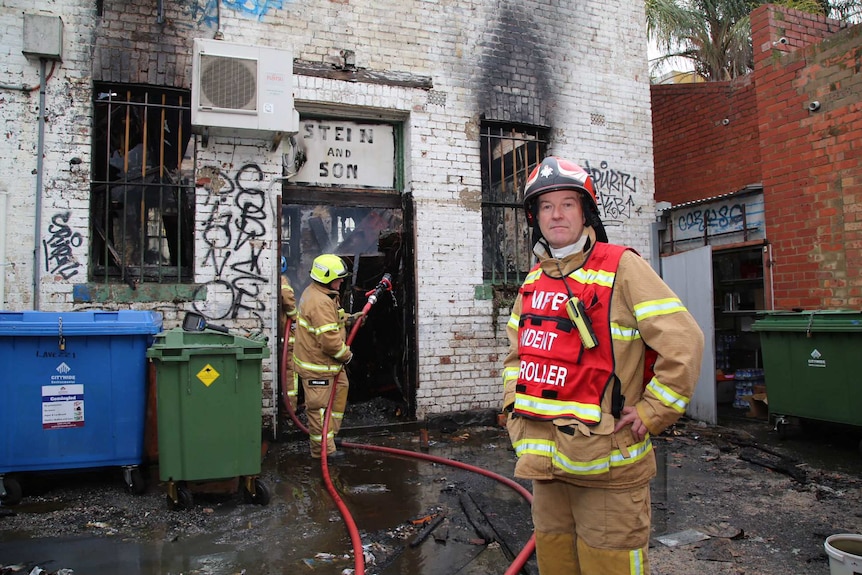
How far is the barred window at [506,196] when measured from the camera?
734 cm

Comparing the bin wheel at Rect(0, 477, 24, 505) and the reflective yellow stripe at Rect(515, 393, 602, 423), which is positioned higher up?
the reflective yellow stripe at Rect(515, 393, 602, 423)

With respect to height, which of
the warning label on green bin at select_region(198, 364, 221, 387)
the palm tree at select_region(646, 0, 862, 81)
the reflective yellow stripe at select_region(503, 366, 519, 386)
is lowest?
the warning label on green bin at select_region(198, 364, 221, 387)

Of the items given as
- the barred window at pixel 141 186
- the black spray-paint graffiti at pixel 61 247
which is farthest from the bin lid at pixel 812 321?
the black spray-paint graffiti at pixel 61 247

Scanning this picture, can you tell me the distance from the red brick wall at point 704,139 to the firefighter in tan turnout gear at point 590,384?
737 centimetres

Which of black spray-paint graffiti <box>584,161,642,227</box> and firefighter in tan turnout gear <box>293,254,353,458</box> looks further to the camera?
black spray-paint graffiti <box>584,161,642,227</box>

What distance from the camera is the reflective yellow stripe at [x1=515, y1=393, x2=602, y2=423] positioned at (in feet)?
7.04

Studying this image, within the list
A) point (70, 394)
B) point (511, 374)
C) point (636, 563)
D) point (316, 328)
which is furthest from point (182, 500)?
point (636, 563)

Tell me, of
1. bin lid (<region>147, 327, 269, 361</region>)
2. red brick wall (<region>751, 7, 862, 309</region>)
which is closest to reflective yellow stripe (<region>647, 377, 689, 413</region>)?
bin lid (<region>147, 327, 269, 361</region>)

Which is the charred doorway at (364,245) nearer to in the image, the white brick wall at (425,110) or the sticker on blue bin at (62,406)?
the white brick wall at (425,110)

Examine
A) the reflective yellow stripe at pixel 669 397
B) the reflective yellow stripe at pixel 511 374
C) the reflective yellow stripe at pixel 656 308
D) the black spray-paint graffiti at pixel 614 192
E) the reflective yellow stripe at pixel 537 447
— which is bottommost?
the reflective yellow stripe at pixel 537 447

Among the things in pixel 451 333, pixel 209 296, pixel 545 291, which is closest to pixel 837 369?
pixel 451 333

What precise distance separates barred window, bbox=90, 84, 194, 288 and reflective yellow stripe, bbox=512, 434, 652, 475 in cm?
483

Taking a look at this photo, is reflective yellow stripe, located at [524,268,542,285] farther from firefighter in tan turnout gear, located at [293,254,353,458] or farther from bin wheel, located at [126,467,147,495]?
bin wheel, located at [126,467,147,495]

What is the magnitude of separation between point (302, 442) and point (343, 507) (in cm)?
244
